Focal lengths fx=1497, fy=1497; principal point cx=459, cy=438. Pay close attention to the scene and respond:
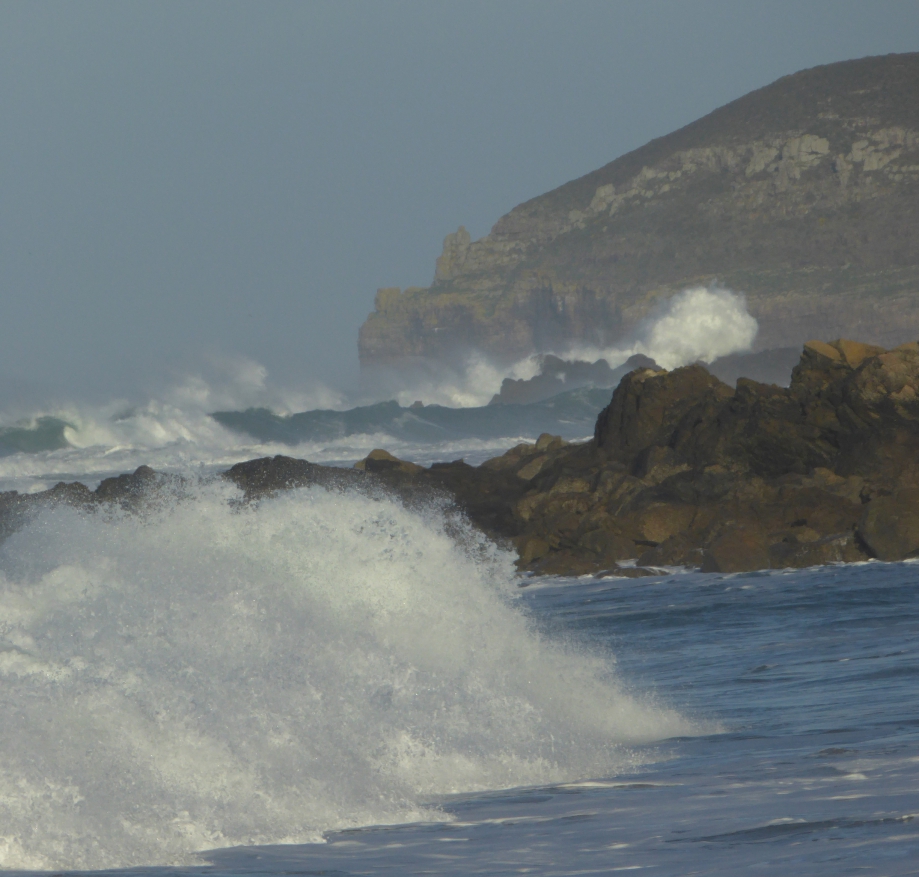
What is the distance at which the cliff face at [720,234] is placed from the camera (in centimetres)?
11181

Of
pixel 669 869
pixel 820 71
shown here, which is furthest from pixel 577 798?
pixel 820 71

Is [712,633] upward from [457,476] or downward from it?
downward

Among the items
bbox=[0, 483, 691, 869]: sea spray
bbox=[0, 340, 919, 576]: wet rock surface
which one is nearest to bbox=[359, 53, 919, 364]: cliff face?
bbox=[0, 340, 919, 576]: wet rock surface

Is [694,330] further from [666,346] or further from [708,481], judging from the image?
[708,481]

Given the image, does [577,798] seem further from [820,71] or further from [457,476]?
[820,71]

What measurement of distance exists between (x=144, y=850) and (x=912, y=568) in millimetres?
11425

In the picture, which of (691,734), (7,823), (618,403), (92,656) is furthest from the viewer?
(618,403)

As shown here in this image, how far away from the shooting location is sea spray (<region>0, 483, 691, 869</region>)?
236 inches

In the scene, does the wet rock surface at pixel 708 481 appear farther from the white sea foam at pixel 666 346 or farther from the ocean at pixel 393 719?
the white sea foam at pixel 666 346

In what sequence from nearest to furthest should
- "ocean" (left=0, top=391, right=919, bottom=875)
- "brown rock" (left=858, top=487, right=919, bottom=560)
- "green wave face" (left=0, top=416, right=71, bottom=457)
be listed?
1. "ocean" (left=0, top=391, right=919, bottom=875)
2. "brown rock" (left=858, top=487, right=919, bottom=560)
3. "green wave face" (left=0, top=416, right=71, bottom=457)

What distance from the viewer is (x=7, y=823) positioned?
218 inches

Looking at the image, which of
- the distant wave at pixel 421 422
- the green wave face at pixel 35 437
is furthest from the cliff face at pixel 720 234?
the green wave face at pixel 35 437

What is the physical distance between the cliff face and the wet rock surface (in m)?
80.5

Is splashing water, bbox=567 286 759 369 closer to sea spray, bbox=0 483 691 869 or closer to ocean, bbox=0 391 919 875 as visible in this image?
ocean, bbox=0 391 919 875
